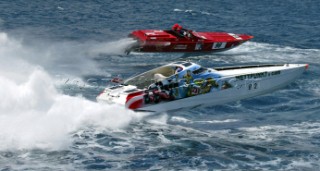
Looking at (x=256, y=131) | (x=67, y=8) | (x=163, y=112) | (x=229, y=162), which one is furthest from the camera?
(x=67, y=8)

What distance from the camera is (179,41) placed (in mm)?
39875

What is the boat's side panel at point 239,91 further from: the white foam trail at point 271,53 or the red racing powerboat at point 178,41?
the red racing powerboat at point 178,41

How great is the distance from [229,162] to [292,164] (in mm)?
2291

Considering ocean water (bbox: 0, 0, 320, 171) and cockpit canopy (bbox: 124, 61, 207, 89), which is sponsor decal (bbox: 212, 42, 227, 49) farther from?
cockpit canopy (bbox: 124, 61, 207, 89)

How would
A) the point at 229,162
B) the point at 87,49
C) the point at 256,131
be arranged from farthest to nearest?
the point at 87,49
the point at 256,131
the point at 229,162

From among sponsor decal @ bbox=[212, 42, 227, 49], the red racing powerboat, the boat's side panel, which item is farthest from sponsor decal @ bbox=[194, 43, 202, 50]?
the boat's side panel

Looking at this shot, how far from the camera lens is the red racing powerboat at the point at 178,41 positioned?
3931 centimetres

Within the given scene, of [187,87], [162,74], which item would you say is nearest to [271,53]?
[187,87]

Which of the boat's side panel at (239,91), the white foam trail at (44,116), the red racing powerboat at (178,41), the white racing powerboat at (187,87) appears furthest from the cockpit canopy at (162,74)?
the red racing powerboat at (178,41)

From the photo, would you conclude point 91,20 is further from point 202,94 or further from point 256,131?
point 256,131

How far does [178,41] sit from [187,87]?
479 inches

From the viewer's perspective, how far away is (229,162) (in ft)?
71.9

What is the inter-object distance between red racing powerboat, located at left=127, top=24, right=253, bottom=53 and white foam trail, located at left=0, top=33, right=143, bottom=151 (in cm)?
1308

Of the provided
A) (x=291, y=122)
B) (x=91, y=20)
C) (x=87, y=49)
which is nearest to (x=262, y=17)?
(x=91, y=20)
